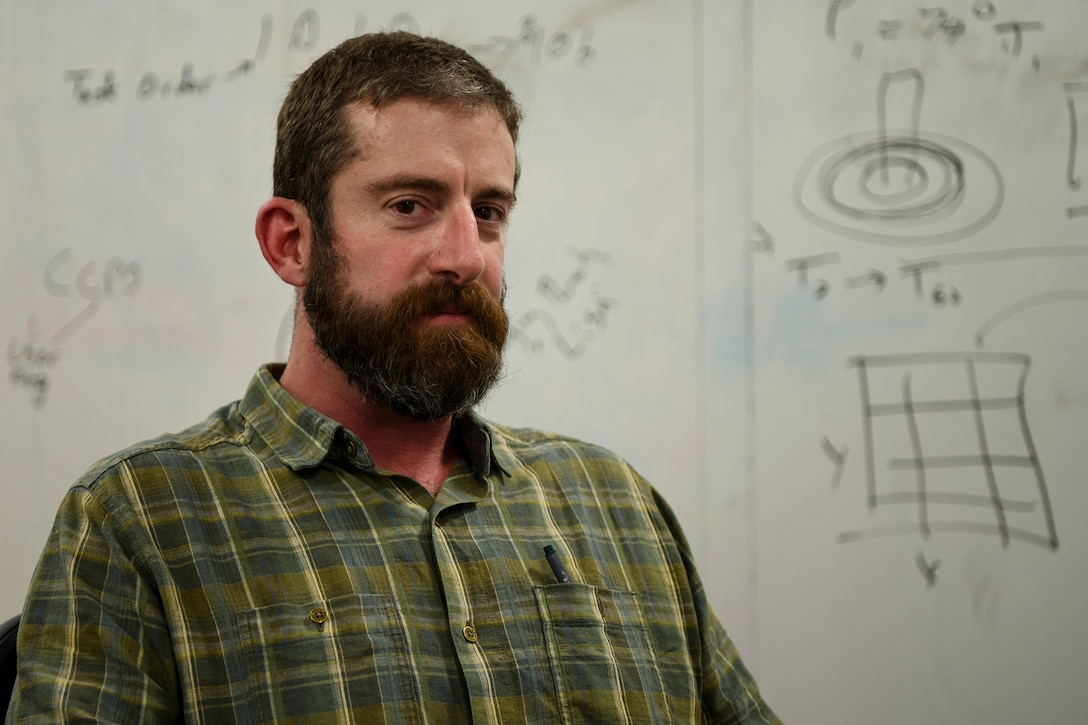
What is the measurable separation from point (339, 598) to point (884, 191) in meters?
1.15

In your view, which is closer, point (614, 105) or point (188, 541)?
point (188, 541)

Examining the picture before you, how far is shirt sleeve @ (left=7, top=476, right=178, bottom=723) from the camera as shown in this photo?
2.88 feet

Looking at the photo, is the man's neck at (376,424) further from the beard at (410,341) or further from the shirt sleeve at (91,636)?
the shirt sleeve at (91,636)

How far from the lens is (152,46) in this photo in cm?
162

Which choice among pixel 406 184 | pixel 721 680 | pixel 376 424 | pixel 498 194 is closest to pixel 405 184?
pixel 406 184

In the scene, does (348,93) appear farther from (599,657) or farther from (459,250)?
(599,657)

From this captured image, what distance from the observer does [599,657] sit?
1101mm

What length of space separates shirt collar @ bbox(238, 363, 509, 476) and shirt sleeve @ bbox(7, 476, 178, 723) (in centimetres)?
19

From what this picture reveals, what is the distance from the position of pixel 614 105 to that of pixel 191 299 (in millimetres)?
735

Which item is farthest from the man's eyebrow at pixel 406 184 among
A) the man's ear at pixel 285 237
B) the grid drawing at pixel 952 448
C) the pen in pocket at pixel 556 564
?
the grid drawing at pixel 952 448

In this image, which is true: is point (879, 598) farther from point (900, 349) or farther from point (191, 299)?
point (191, 299)

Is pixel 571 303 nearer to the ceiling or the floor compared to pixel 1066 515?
nearer to the ceiling

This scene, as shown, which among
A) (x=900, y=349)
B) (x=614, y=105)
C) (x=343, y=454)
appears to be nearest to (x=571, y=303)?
(x=614, y=105)

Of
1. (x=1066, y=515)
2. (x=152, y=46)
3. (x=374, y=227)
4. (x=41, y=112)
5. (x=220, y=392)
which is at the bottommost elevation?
(x=1066, y=515)
